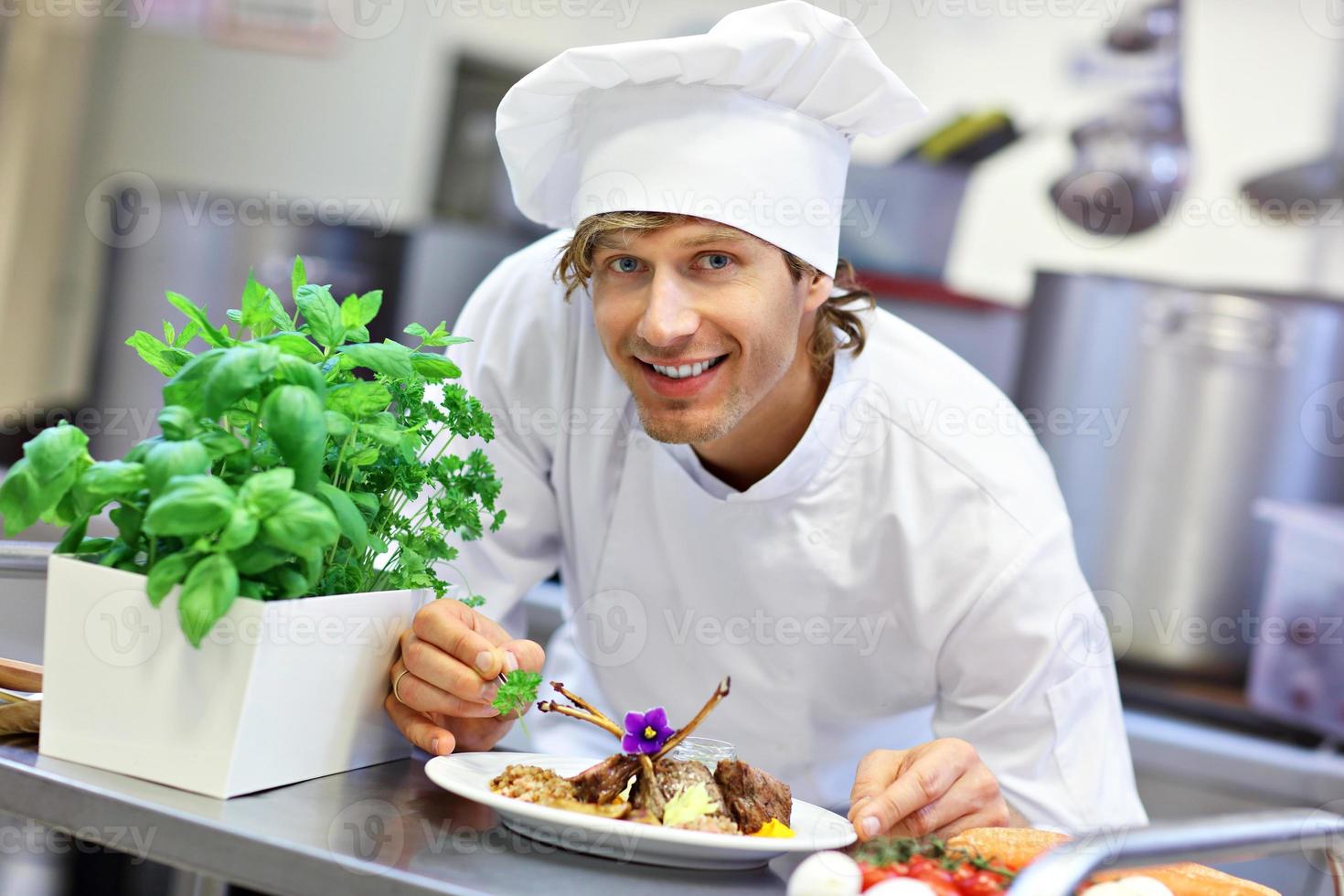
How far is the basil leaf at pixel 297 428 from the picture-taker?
0.80 metres

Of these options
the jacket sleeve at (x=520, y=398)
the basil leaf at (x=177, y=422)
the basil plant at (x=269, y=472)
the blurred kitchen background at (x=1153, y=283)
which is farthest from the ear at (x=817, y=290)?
the blurred kitchen background at (x=1153, y=283)

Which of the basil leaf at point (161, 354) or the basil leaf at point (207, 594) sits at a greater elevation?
the basil leaf at point (161, 354)

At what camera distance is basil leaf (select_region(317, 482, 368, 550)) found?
0.84m

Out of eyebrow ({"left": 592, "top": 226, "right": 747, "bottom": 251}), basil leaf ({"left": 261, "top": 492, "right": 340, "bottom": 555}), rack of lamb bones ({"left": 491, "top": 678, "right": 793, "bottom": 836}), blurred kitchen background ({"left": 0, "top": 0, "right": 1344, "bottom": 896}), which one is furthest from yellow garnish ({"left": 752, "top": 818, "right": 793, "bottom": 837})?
blurred kitchen background ({"left": 0, "top": 0, "right": 1344, "bottom": 896})

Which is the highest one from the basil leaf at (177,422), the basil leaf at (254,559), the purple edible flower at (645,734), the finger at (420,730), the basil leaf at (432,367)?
the basil leaf at (432,367)

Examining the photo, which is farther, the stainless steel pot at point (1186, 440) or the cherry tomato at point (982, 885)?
the stainless steel pot at point (1186, 440)

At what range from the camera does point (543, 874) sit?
77 cm

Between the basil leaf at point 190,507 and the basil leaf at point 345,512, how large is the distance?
7 cm

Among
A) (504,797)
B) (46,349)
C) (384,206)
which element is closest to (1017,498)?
(504,797)

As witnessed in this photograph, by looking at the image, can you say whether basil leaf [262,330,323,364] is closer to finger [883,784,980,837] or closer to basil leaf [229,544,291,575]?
basil leaf [229,544,291,575]

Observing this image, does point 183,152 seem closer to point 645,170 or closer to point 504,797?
point 645,170

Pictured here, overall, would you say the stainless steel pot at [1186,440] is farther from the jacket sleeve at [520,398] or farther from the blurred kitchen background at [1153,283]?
the jacket sleeve at [520,398]

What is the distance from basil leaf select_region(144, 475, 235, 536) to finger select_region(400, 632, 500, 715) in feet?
0.75

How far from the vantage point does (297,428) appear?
2.63 ft
